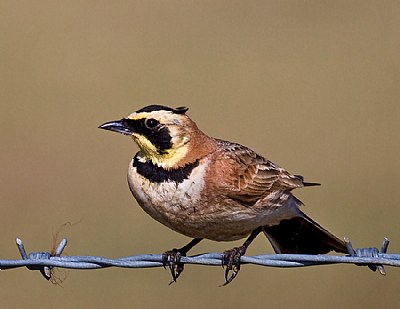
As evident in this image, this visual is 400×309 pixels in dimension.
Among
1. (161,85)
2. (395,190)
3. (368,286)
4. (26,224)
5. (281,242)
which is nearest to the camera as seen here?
(281,242)

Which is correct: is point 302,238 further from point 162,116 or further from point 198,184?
point 162,116

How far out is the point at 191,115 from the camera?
45.8ft

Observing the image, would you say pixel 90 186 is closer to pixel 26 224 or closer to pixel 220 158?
pixel 26 224

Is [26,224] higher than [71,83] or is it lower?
lower

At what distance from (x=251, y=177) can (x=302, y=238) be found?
0.65m

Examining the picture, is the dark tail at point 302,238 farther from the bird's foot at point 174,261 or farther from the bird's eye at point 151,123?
the bird's eye at point 151,123

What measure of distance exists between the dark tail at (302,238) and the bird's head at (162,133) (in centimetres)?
89

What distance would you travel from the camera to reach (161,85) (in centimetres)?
1494

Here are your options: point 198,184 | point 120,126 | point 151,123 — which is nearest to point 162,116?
point 151,123

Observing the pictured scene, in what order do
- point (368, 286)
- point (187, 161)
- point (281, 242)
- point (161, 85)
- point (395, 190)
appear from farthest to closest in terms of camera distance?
point (161, 85) → point (395, 190) → point (368, 286) → point (281, 242) → point (187, 161)

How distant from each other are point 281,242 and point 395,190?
5.64 metres

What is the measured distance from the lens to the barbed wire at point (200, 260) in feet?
15.8

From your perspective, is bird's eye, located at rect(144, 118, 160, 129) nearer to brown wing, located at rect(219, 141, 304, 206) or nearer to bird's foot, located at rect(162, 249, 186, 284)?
brown wing, located at rect(219, 141, 304, 206)

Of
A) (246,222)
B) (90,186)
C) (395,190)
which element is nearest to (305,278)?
(395,190)
